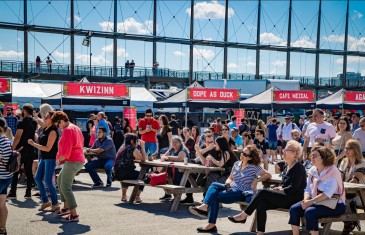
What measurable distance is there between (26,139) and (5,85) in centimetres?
902

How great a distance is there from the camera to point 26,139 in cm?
1064

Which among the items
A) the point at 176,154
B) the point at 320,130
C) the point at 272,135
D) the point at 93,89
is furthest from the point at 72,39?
the point at 320,130

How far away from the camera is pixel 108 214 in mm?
9086

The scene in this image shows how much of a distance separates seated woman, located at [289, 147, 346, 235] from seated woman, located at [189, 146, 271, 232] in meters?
1.24

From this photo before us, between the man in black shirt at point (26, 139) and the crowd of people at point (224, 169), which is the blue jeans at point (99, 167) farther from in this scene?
the man in black shirt at point (26, 139)

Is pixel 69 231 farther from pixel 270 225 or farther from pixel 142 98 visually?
pixel 142 98

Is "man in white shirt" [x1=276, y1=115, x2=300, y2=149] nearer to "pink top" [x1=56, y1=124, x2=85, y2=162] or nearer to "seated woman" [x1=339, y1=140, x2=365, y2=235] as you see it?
"seated woman" [x1=339, y1=140, x2=365, y2=235]

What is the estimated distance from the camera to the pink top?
27.4 ft

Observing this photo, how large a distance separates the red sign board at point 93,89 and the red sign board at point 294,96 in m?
7.89

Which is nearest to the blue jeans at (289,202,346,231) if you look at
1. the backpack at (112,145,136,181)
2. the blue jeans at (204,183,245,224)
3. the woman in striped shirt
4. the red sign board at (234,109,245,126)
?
the blue jeans at (204,183,245,224)

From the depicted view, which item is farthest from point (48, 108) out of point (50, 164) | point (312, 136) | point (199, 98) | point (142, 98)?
point (142, 98)

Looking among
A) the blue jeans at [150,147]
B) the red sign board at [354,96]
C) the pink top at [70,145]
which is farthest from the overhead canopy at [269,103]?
the pink top at [70,145]

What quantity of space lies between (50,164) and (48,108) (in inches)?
38.8

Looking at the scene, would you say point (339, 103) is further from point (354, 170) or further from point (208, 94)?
point (354, 170)
